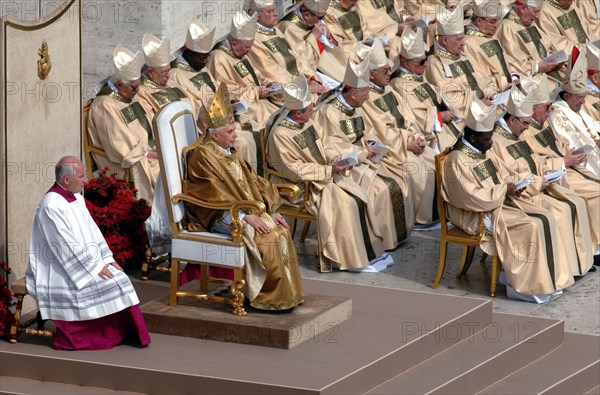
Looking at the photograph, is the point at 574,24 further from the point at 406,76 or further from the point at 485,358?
the point at 485,358

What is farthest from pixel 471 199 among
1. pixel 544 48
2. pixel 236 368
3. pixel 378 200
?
pixel 544 48

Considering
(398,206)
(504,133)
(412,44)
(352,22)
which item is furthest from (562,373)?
(352,22)

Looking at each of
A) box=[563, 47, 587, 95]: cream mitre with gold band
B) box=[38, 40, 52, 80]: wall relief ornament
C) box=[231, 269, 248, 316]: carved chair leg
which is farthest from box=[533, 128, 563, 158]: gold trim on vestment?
box=[38, 40, 52, 80]: wall relief ornament

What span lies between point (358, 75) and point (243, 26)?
Result: 131cm

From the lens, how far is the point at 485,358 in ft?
31.2

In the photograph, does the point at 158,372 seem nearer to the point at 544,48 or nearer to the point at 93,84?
the point at 93,84

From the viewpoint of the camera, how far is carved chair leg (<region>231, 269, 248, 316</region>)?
30.5ft

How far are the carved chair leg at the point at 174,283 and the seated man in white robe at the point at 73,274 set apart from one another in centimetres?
43

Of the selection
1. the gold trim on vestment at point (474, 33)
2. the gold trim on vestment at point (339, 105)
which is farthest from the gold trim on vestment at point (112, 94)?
the gold trim on vestment at point (474, 33)

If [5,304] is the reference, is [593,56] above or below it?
above

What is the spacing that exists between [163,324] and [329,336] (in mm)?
912

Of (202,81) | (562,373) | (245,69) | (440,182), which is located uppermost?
(245,69)

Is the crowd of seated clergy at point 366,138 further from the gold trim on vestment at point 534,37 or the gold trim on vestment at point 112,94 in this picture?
the gold trim on vestment at point 534,37

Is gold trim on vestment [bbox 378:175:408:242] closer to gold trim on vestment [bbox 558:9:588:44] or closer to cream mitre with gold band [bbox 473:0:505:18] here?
cream mitre with gold band [bbox 473:0:505:18]
